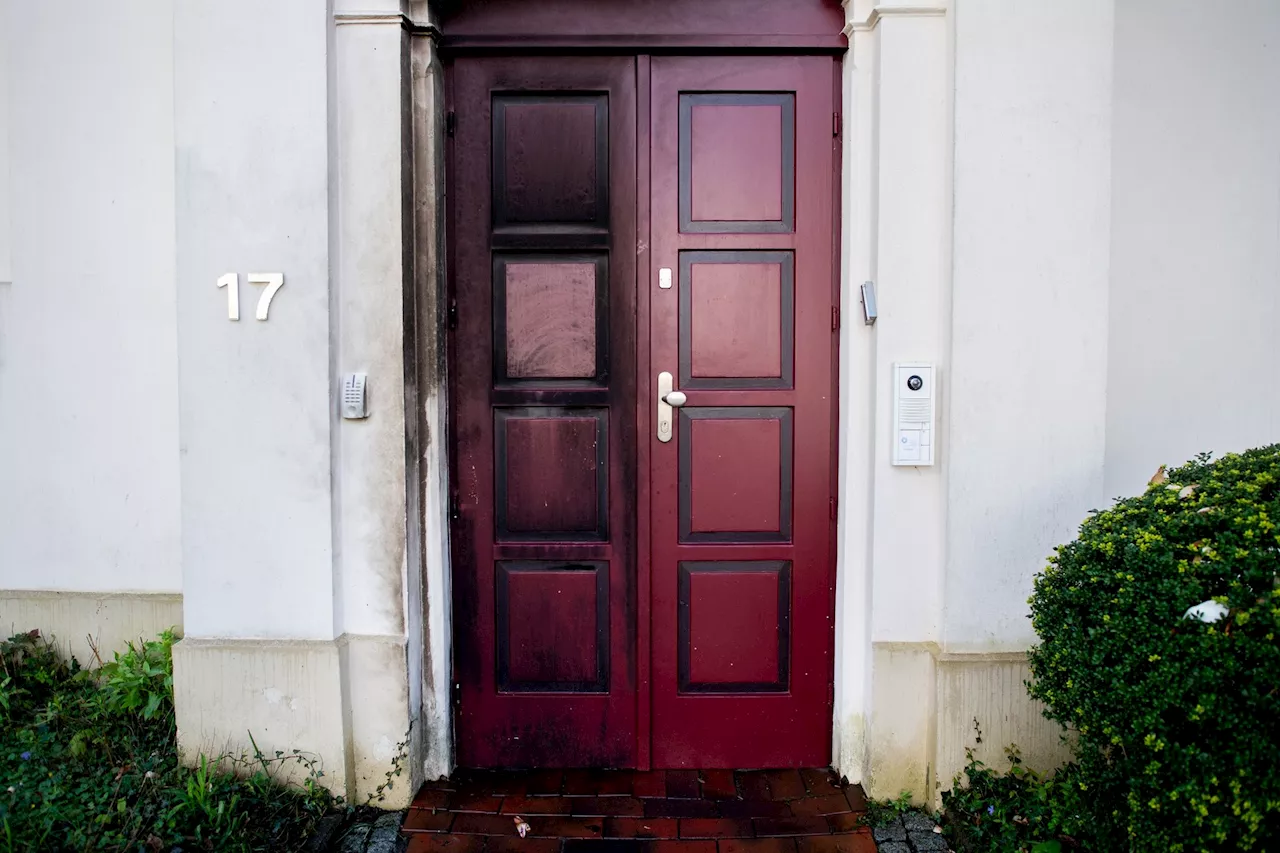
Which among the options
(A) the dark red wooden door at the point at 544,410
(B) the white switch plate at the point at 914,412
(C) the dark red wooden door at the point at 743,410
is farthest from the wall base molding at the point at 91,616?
(B) the white switch plate at the point at 914,412

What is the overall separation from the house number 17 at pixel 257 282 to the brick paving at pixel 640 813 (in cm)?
208

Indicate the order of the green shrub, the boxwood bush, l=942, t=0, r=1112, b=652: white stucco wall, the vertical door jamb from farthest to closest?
1. the vertical door jamb
2. l=942, t=0, r=1112, b=652: white stucco wall
3. the green shrub
4. the boxwood bush

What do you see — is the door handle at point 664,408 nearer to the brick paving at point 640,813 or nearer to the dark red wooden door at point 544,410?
the dark red wooden door at point 544,410

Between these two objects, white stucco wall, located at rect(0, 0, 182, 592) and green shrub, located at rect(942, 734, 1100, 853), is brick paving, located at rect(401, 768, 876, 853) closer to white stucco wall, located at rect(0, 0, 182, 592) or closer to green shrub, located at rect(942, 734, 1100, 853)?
green shrub, located at rect(942, 734, 1100, 853)

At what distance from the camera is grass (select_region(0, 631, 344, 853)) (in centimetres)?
284

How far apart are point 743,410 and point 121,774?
2853 mm

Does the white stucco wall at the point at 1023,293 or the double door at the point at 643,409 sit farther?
the double door at the point at 643,409

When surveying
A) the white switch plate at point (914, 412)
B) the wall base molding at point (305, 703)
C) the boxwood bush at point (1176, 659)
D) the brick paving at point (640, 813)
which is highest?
the white switch plate at point (914, 412)

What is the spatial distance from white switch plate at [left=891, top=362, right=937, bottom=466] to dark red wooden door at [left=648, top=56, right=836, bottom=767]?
1.09 feet

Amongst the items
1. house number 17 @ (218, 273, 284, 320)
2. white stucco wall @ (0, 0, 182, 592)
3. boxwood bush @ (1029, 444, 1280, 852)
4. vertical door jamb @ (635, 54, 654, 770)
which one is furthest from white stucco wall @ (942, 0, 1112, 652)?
white stucco wall @ (0, 0, 182, 592)

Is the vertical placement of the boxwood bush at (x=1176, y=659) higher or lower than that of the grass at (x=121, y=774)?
higher

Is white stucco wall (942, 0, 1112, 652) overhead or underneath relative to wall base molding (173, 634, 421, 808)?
overhead

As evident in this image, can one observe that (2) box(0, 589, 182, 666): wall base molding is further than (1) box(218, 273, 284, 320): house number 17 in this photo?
Yes

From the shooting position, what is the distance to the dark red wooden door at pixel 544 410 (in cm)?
340
